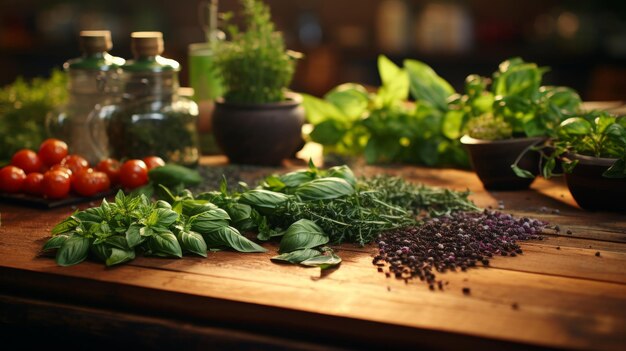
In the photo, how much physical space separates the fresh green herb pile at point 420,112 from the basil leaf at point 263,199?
1.93 ft

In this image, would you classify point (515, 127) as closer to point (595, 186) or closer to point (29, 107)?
point (595, 186)

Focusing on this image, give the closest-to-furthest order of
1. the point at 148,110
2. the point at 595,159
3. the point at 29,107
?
the point at 595,159
the point at 148,110
the point at 29,107

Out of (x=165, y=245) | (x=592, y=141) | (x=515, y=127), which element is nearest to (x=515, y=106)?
(x=515, y=127)

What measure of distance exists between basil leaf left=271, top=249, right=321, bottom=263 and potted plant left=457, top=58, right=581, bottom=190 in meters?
0.60

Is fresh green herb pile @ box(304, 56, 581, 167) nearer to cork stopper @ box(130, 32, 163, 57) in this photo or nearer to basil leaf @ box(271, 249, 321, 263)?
cork stopper @ box(130, 32, 163, 57)

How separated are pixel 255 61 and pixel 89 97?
1.39ft

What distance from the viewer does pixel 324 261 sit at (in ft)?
3.85

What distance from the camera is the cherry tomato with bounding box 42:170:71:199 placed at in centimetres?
155

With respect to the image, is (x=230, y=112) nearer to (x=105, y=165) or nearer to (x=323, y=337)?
(x=105, y=165)

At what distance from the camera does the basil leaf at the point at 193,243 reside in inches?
47.6

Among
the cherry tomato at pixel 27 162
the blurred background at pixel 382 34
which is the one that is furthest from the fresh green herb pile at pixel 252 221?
the blurred background at pixel 382 34

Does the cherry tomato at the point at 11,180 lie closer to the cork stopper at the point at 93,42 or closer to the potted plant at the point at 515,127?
the cork stopper at the point at 93,42

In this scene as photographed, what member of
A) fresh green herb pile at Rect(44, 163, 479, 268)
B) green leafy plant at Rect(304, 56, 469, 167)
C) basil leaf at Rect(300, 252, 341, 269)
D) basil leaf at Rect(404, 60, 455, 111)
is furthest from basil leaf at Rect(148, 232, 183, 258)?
basil leaf at Rect(404, 60, 455, 111)

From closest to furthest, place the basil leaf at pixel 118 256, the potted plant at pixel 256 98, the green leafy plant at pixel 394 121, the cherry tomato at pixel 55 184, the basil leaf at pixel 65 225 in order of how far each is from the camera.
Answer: the basil leaf at pixel 118 256 < the basil leaf at pixel 65 225 < the cherry tomato at pixel 55 184 < the potted plant at pixel 256 98 < the green leafy plant at pixel 394 121
